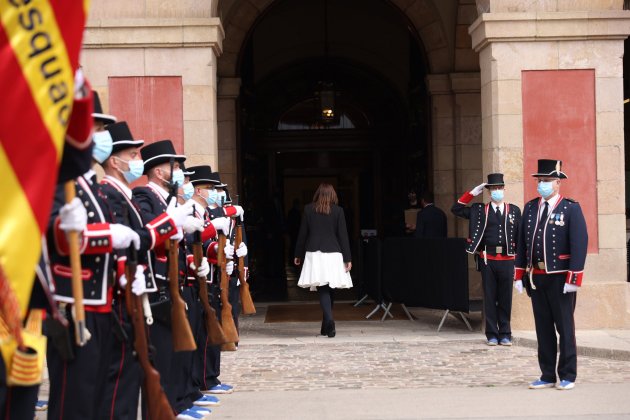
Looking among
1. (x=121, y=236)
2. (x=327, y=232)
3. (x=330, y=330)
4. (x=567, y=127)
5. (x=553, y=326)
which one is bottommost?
(x=330, y=330)

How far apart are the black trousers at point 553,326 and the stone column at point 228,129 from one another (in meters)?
9.60

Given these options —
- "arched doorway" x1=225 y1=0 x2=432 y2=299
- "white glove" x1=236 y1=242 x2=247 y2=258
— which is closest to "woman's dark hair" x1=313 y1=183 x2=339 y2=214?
"white glove" x1=236 y1=242 x2=247 y2=258

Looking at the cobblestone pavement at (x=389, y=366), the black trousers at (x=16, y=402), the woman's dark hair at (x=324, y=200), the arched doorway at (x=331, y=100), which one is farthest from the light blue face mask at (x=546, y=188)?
the arched doorway at (x=331, y=100)

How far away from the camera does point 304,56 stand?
22406 millimetres

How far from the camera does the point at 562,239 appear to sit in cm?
882

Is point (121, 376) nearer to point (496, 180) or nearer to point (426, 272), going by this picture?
point (496, 180)

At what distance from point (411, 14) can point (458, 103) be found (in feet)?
5.74

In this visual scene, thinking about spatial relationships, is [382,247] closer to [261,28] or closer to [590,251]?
[590,251]

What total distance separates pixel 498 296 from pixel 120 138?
22.4 feet

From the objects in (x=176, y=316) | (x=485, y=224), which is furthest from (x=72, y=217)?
(x=485, y=224)

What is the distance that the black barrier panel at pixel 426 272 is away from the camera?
12.7 meters

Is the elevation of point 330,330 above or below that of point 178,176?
below

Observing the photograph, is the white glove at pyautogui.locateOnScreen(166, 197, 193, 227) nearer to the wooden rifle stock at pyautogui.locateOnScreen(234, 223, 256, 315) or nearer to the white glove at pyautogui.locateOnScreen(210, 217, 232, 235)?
the white glove at pyautogui.locateOnScreen(210, 217, 232, 235)

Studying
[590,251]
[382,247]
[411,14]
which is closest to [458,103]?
[411,14]
